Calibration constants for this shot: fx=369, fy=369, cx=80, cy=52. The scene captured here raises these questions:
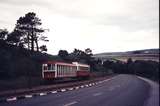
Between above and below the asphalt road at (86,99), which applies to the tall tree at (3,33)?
above

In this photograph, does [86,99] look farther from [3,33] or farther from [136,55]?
[136,55]

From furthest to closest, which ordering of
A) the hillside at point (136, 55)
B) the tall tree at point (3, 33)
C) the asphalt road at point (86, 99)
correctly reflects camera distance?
1. the hillside at point (136, 55)
2. the tall tree at point (3, 33)
3. the asphalt road at point (86, 99)

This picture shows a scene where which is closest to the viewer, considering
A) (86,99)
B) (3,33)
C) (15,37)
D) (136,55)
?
(86,99)

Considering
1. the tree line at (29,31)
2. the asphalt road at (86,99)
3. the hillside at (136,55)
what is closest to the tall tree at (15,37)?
the tree line at (29,31)

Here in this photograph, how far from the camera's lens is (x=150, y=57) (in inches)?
4380

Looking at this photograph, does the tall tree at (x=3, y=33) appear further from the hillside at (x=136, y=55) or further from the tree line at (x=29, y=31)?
the hillside at (x=136, y=55)

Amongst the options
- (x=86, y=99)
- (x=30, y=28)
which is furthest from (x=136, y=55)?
(x=86, y=99)

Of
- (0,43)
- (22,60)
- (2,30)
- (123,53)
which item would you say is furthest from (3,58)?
(123,53)

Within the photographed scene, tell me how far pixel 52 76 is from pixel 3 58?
5305mm

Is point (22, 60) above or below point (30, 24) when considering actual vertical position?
below

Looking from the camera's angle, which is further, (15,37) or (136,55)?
(136,55)

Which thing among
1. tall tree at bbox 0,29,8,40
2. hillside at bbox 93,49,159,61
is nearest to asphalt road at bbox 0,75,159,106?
tall tree at bbox 0,29,8,40

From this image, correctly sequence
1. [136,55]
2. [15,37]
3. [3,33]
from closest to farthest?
[3,33]
[15,37]
[136,55]

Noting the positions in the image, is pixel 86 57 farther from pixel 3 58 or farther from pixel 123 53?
pixel 3 58
